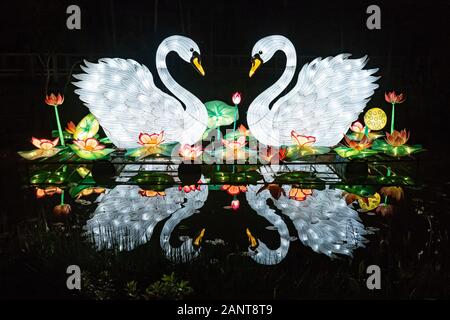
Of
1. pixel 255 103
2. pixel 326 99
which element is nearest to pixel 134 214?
pixel 255 103

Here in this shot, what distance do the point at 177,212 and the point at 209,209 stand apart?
0.36 meters

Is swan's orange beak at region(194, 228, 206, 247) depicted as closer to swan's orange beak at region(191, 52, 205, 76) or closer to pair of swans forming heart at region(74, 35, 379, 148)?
pair of swans forming heart at region(74, 35, 379, 148)

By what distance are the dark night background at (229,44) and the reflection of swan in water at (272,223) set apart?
538 centimetres

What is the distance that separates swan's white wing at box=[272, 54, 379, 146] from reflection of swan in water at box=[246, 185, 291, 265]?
46.1 inches

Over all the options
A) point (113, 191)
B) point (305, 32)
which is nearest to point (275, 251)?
point (113, 191)

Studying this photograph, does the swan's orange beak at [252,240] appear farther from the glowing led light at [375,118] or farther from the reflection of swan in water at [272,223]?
the glowing led light at [375,118]

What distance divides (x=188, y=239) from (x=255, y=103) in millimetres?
2811

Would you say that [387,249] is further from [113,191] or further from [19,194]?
[19,194]

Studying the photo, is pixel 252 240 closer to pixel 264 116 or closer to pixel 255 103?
pixel 264 116

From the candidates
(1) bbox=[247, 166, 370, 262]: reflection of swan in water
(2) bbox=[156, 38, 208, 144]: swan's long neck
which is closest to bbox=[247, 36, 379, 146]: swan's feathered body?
(2) bbox=[156, 38, 208, 144]: swan's long neck

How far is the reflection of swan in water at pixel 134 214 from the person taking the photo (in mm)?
4680

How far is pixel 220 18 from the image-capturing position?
13.7 m

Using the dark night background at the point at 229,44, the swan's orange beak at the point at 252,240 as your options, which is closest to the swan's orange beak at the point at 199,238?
the swan's orange beak at the point at 252,240

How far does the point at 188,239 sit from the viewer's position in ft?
15.7
